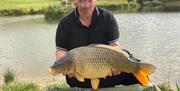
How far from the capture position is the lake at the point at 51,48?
13820 millimetres

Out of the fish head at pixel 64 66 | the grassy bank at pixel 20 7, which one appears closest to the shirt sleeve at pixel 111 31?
the fish head at pixel 64 66

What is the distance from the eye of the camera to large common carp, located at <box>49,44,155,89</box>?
12.7 ft

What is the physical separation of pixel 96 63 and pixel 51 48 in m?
15.5

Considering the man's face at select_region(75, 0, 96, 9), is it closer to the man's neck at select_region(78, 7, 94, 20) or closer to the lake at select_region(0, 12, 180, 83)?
the man's neck at select_region(78, 7, 94, 20)

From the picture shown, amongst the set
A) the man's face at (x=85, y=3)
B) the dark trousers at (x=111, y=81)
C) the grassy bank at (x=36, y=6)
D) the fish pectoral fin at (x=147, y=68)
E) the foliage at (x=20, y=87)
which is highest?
the man's face at (x=85, y=3)

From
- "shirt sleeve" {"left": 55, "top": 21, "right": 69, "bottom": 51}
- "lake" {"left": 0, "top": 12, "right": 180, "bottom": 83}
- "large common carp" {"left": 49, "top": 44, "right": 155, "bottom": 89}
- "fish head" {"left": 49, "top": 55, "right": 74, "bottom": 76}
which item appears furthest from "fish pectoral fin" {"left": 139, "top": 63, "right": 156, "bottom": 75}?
"lake" {"left": 0, "top": 12, "right": 180, "bottom": 83}

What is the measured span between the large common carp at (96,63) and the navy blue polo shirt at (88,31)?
2.21 ft

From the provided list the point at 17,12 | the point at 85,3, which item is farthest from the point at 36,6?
the point at 85,3

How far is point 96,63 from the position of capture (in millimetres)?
3854

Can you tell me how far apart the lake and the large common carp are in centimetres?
738

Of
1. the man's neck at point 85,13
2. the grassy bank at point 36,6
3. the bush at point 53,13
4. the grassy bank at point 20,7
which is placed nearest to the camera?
the man's neck at point 85,13

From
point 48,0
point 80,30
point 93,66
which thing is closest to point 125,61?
point 93,66

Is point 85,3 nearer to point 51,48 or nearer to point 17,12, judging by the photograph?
point 51,48

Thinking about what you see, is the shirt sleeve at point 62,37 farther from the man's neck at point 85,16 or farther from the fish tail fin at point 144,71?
the fish tail fin at point 144,71
